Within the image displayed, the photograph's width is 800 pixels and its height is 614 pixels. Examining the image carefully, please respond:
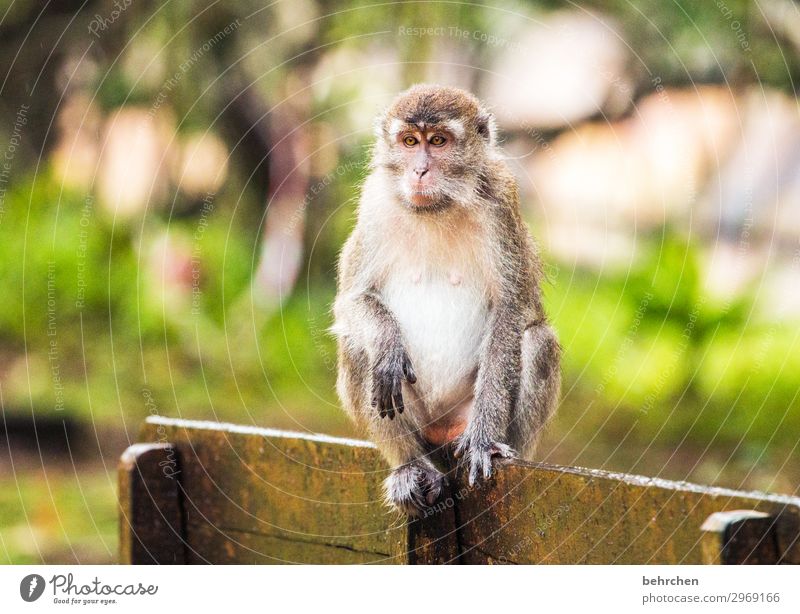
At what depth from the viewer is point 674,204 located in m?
7.66

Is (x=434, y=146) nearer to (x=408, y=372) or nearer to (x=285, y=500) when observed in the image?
(x=408, y=372)

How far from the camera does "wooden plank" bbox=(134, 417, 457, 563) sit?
366 cm

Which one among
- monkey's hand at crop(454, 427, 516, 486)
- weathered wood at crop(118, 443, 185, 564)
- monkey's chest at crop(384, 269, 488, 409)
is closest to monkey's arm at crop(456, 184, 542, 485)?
monkey's hand at crop(454, 427, 516, 486)

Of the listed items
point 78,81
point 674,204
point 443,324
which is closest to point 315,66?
point 78,81

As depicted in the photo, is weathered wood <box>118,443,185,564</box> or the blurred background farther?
the blurred background

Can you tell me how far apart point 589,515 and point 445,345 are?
5.44ft

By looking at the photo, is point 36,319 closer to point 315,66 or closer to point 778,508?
point 315,66

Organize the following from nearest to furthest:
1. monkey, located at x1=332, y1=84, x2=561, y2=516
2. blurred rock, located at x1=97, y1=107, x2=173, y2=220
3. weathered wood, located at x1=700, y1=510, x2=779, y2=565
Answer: weathered wood, located at x1=700, y1=510, x2=779, y2=565 → monkey, located at x1=332, y1=84, x2=561, y2=516 → blurred rock, located at x1=97, y1=107, x2=173, y2=220

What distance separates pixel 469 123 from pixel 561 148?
2881mm

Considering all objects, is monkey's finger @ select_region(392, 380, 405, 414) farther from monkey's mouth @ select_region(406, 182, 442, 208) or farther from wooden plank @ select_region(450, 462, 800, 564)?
monkey's mouth @ select_region(406, 182, 442, 208)

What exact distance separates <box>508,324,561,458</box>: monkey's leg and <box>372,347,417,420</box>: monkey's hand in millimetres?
479

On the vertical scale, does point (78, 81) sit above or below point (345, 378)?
above

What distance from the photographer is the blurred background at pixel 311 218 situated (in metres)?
6.94

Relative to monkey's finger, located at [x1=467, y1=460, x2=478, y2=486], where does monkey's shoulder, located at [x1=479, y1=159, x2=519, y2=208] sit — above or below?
above
